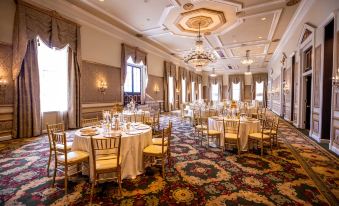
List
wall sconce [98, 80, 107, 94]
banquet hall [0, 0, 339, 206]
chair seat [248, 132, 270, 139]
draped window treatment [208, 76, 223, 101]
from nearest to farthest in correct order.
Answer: banquet hall [0, 0, 339, 206], chair seat [248, 132, 270, 139], wall sconce [98, 80, 107, 94], draped window treatment [208, 76, 223, 101]

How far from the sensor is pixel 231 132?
4715 mm

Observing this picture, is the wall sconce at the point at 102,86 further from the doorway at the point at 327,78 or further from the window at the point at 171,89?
the doorway at the point at 327,78

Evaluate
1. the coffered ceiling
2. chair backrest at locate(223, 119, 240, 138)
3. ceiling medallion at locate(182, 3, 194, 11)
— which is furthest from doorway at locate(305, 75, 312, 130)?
ceiling medallion at locate(182, 3, 194, 11)

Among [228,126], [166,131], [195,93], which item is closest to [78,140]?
[166,131]

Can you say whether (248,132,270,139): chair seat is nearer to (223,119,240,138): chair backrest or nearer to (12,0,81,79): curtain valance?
(223,119,240,138): chair backrest

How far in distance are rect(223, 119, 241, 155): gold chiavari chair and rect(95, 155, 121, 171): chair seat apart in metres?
2.77

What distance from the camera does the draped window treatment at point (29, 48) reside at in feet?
17.6

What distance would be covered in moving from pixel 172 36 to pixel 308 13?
19.2 feet

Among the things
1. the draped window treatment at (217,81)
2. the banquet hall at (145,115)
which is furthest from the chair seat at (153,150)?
the draped window treatment at (217,81)

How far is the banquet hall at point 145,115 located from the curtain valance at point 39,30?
3 centimetres

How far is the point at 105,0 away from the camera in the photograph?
6105mm

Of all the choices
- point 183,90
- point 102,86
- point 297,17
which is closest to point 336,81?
point 297,17

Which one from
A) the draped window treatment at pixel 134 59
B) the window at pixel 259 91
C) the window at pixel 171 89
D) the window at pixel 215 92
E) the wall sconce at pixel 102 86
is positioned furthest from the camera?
the window at pixel 215 92

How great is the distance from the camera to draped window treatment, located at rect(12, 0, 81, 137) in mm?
5359
